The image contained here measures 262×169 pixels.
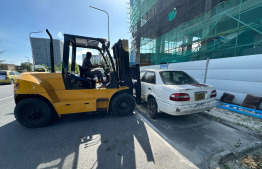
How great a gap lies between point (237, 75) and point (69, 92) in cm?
654

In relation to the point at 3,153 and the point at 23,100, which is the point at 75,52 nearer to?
the point at 23,100

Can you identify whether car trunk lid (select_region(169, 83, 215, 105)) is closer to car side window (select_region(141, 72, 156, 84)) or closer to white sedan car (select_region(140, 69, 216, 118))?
white sedan car (select_region(140, 69, 216, 118))

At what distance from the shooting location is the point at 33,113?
10.2 feet

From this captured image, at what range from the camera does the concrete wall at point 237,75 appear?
4.09 m

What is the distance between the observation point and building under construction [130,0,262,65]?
23.6 ft

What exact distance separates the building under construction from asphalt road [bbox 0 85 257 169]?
24.2ft

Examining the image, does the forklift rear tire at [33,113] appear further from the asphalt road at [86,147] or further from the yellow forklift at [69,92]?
the asphalt road at [86,147]

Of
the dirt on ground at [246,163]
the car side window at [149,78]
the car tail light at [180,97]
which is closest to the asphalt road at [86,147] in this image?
the dirt on ground at [246,163]

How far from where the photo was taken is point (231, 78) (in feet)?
15.8

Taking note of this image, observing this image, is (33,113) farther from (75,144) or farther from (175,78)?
(175,78)

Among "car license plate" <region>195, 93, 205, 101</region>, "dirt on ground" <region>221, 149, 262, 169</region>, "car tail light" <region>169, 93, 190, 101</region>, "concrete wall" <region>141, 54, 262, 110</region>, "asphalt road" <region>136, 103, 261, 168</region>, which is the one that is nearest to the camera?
"dirt on ground" <region>221, 149, 262, 169</region>

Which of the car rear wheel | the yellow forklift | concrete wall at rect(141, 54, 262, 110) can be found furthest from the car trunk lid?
concrete wall at rect(141, 54, 262, 110)

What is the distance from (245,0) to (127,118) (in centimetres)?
1122

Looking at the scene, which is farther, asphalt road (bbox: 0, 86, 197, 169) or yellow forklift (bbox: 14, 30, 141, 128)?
yellow forklift (bbox: 14, 30, 141, 128)
